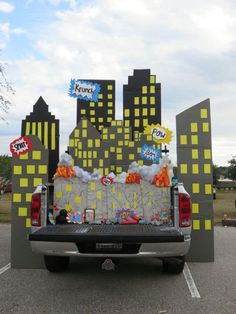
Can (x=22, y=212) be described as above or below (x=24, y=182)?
below

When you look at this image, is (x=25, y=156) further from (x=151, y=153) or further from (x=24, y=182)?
(x=151, y=153)

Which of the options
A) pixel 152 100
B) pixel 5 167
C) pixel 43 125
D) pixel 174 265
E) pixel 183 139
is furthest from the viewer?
pixel 5 167

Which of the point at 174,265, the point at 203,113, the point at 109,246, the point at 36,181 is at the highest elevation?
the point at 203,113

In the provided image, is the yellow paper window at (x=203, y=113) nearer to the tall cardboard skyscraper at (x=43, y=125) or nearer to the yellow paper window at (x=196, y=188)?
the yellow paper window at (x=196, y=188)

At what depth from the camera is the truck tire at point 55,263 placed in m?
6.63

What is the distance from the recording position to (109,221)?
22.5ft

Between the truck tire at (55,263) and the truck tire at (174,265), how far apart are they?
166 cm

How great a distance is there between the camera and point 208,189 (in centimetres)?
750

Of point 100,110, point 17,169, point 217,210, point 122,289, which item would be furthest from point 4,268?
point 217,210

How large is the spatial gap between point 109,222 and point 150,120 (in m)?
15.3

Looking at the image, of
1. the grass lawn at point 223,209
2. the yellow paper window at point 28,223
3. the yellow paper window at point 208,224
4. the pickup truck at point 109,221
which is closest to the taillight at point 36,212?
the pickup truck at point 109,221

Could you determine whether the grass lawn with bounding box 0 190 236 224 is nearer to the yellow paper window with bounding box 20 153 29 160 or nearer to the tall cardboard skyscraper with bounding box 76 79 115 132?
the tall cardboard skyscraper with bounding box 76 79 115 132

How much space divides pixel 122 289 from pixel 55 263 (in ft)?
4.71

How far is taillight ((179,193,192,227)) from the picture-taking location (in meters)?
5.75
